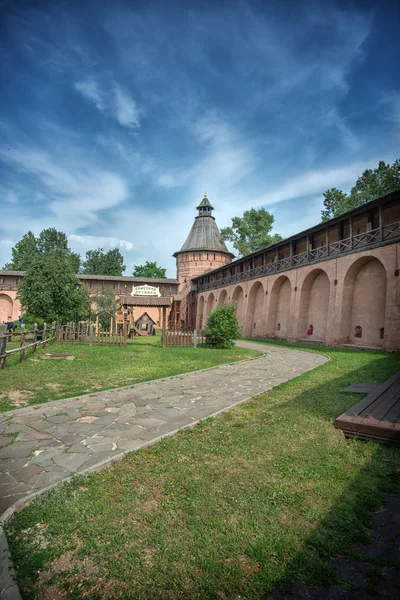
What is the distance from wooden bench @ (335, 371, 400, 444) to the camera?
4012mm

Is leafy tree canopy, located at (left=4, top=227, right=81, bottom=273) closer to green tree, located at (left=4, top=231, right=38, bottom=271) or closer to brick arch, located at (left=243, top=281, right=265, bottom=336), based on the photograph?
green tree, located at (left=4, top=231, right=38, bottom=271)

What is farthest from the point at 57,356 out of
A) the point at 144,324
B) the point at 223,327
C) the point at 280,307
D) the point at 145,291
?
the point at 144,324

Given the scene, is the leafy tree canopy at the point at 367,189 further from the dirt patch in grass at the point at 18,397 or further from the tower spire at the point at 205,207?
the dirt patch in grass at the point at 18,397

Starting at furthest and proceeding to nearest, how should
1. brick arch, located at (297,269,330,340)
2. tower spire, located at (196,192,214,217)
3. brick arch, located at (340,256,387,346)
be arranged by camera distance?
tower spire, located at (196,192,214,217) < brick arch, located at (297,269,330,340) < brick arch, located at (340,256,387,346)

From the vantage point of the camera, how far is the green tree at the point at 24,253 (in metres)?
53.5

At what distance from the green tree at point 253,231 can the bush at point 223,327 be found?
29.5m

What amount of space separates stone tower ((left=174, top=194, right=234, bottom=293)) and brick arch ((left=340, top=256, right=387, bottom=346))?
90.1 feet

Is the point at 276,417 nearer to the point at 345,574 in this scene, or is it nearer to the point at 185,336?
the point at 345,574

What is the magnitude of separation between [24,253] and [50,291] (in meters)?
38.9

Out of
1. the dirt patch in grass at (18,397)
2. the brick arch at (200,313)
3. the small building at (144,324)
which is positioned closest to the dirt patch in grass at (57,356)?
the dirt patch in grass at (18,397)

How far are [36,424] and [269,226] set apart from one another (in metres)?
45.0

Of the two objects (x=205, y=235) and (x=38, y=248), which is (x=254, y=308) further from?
(x=38, y=248)

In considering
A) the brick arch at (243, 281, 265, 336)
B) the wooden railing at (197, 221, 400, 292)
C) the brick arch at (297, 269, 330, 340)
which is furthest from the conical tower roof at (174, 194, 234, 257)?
the brick arch at (297, 269, 330, 340)

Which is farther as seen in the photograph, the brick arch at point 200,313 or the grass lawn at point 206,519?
the brick arch at point 200,313
